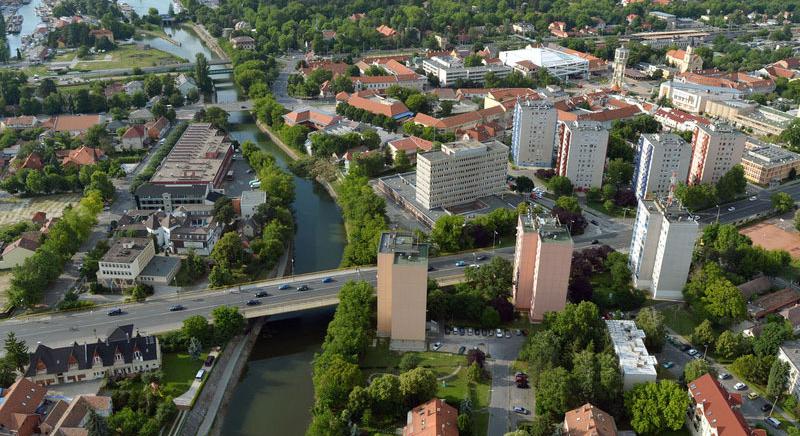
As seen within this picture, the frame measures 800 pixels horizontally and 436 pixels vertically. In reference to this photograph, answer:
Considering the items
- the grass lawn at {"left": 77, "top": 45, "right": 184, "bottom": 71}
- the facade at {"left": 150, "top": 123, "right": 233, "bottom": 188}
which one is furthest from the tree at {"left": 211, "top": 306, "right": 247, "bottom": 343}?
the grass lawn at {"left": 77, "top": 45, "right": 184, "bottom": 71}

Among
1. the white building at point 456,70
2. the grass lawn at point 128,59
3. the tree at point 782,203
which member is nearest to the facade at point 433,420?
the tree at point 782,203

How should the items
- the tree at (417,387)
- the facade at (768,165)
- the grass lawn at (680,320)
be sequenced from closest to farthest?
the tree at (417,387)
the grass lawn at (680,320)
the facade at (768,165)

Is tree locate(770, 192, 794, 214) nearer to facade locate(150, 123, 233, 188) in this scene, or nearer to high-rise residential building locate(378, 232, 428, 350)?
high-rise residential building locate(378, 232, 428, 350)

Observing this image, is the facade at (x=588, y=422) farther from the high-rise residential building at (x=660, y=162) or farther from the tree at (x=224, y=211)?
the tree at (x=224, y=211)

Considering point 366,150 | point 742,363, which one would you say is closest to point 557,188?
point 366,150

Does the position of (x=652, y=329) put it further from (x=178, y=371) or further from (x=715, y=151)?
(x=715, y=151)

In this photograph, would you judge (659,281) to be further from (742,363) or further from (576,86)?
(576,86)

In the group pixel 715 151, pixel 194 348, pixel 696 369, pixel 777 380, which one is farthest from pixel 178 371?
pixel 715 151
